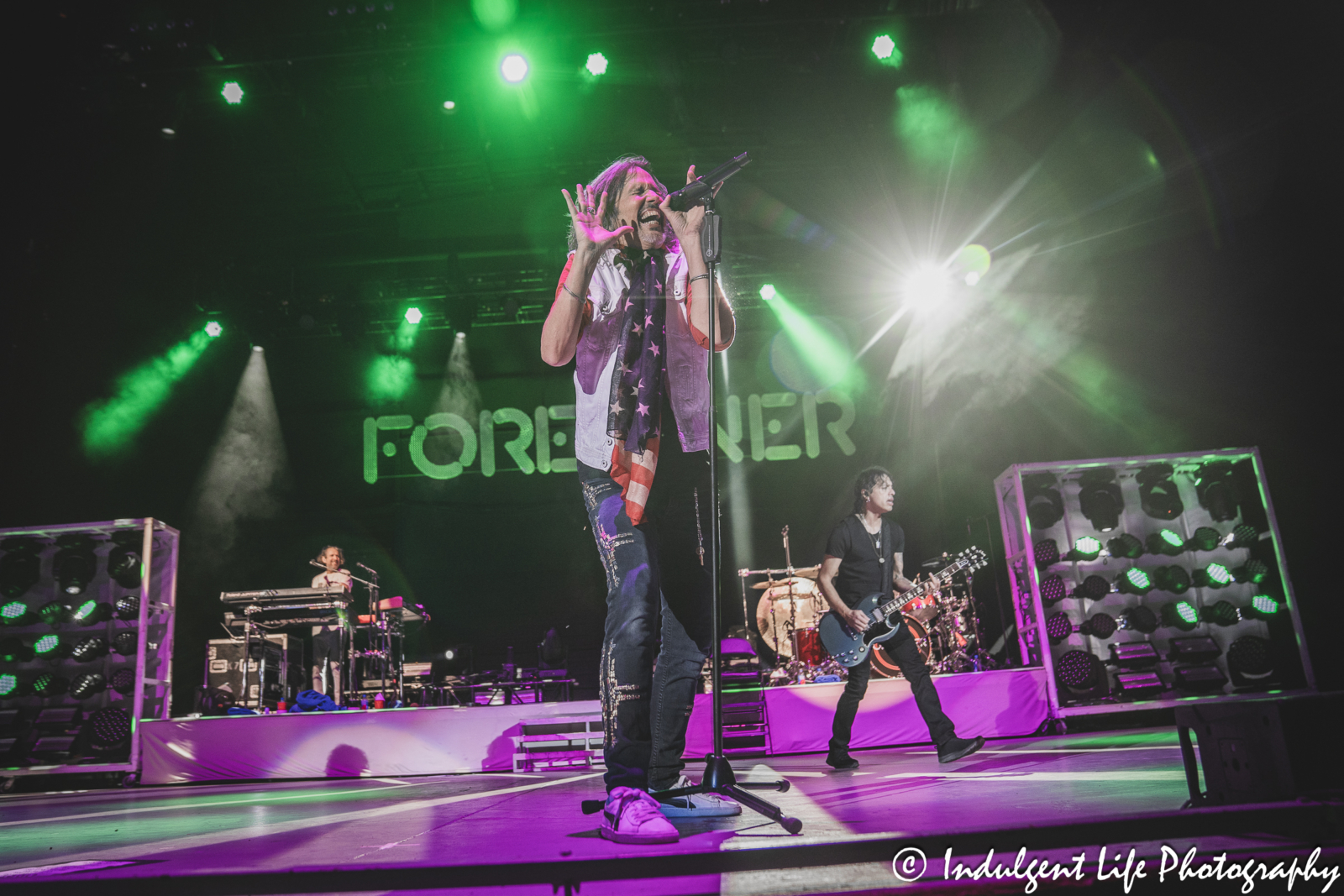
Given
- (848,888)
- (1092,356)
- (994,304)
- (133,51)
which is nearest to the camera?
(848,888)

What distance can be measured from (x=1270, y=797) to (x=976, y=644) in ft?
19.4

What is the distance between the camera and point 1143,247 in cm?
714

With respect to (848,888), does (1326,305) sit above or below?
above

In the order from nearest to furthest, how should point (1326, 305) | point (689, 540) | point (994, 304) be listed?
point (689, 540) < point (1326, 305) < point (994, 304)

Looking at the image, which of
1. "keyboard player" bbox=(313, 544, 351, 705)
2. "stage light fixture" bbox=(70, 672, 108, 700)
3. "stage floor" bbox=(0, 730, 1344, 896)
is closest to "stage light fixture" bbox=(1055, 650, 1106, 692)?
"stage floor" bbox=(0, 730, 1344, 896)

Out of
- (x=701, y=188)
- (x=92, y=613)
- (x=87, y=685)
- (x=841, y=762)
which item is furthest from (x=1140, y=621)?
(x=92, y=613)

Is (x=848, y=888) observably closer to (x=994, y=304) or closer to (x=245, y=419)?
(x=994, y=304)

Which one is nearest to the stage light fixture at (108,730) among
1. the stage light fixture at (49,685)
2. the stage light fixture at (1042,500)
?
the stage light fixture at (49,685)

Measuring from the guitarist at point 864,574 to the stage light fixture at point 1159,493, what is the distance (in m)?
3.26

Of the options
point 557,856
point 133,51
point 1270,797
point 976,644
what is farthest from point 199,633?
point 1270,797

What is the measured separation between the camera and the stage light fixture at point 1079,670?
6.25 metres

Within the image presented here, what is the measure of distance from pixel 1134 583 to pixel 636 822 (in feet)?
21.0

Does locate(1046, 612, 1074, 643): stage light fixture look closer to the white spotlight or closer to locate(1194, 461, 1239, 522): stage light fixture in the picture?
locate(1194, 461, 1239, 522): stage light fixture

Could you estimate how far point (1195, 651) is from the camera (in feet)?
20.9
